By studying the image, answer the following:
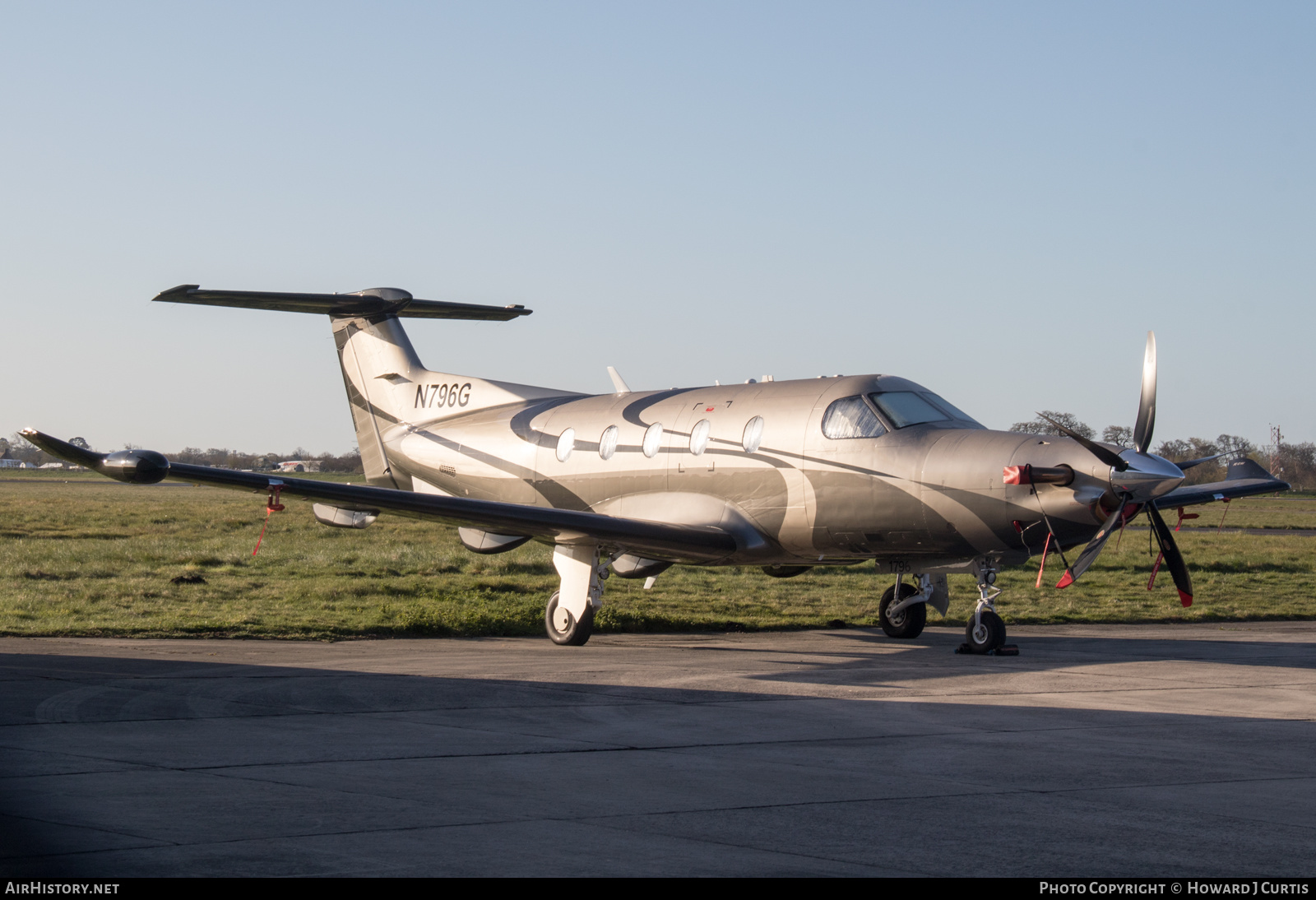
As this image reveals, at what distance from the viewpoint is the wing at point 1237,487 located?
19.1 m

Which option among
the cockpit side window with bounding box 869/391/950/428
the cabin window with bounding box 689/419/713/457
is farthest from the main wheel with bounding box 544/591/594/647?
the cockpit side window with bounding box 869/391/950/428

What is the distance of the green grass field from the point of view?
19141 millimetres

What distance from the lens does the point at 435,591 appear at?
2375 cm

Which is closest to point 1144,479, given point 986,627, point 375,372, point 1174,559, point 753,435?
point 1174,559

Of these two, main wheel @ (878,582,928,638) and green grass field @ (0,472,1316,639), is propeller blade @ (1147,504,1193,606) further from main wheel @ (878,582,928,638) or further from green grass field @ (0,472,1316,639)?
green grass field @ (0,472,1316,639)

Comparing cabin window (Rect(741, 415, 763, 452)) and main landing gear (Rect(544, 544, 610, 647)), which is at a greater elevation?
cabin window (Rect(741, 415, 763, 452))

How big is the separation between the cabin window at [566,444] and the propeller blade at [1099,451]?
7.85 metres

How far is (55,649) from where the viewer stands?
1482cm

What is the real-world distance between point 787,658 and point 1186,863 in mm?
10358

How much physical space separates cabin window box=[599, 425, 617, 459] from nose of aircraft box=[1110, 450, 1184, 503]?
7.50 metres

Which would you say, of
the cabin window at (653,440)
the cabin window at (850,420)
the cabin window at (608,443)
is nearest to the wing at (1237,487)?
the cabin window at (850,420)

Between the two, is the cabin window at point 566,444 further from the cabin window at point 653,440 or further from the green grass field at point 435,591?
the green grass field at point 435,591
